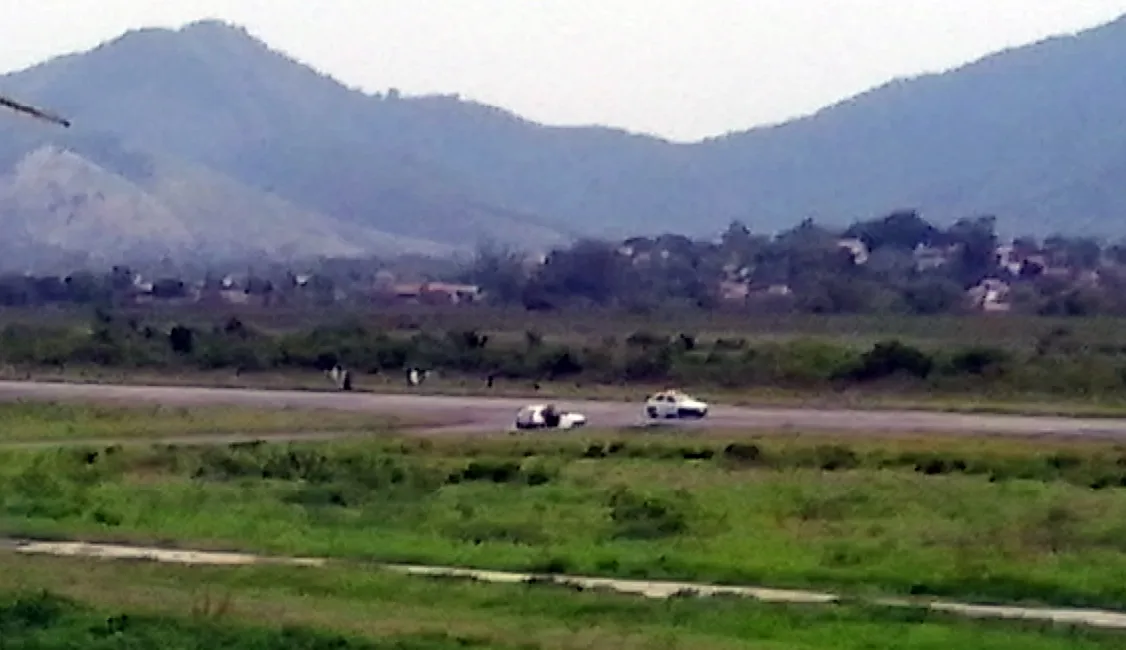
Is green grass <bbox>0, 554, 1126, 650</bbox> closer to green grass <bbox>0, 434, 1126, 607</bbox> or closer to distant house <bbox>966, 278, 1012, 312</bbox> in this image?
green grass <bbox>0, 434, 1126, 607</bbox>

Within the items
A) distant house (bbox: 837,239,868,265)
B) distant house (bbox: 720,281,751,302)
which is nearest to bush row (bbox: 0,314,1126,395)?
distant house (bbox: 720,281,751,302)

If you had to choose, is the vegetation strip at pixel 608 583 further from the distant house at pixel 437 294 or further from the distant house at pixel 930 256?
the distant house at pixel 930 256

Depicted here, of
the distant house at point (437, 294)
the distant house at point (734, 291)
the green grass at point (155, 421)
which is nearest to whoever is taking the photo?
the green grass at point (155, 421)

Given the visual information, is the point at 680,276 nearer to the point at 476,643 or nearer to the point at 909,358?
the point at 909,358

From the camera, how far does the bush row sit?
7388 cm

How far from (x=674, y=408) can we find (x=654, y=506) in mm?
23756

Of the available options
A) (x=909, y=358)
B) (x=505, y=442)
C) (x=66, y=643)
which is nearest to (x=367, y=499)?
(x=505, y=442)

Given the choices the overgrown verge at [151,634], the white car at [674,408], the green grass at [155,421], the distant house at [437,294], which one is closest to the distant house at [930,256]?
the distant house at [437,294]

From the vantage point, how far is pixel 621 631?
2667cm

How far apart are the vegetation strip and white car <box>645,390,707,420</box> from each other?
2708 cm

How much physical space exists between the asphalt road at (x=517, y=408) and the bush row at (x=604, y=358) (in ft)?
30.4

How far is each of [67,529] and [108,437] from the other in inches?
790

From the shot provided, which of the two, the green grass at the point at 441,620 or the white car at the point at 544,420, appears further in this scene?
the white car at the point at 544,420

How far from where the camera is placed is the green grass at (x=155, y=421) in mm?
59469
